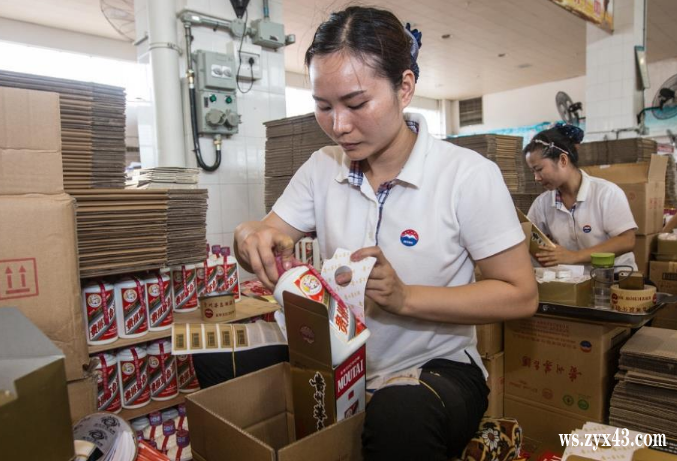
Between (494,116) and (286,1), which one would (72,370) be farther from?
(494,116)

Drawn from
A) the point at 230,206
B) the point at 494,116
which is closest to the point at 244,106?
the point at 230,206

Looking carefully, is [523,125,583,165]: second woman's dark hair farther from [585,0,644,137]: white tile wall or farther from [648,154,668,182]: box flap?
[585,0,644,137]: white tile wall

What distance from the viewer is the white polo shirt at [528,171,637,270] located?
8.24 feet

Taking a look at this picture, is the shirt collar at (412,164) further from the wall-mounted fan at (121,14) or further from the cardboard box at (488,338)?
the wall-mounted fan at (121,14)

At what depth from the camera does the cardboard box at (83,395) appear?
1.17 meters

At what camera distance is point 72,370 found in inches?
46.4

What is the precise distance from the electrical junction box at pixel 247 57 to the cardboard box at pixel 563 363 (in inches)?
92.5

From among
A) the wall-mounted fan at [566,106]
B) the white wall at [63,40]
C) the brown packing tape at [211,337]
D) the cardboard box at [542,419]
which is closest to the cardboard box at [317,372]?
the brown packing tape at [211,337]

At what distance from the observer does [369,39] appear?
107cm

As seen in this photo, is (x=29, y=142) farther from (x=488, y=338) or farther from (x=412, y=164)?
(x=488, y=338)

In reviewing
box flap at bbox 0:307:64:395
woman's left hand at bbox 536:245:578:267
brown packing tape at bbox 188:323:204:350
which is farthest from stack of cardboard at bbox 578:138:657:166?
box flap at bbox 0:307:64:395

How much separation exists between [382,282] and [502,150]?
8.40ft

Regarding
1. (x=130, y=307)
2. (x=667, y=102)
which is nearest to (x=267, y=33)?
(x=130, y=307)

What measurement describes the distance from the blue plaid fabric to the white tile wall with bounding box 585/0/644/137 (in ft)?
14.5
